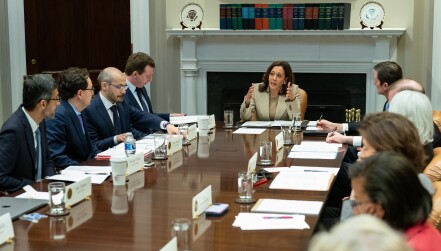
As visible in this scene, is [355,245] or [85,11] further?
[85,11]

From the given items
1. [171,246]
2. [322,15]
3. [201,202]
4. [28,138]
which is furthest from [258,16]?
[171,246]

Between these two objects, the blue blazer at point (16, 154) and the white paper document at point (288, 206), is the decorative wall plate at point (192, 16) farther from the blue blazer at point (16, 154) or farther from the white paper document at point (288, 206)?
the white paper document at point (288, 206)

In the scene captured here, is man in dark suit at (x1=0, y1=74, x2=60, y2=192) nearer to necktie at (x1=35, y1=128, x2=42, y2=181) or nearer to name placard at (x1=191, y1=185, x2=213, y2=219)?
necktie at (x1=35, y1=128, x2=42, y2=181)

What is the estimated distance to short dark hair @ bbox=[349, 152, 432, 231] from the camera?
179cm

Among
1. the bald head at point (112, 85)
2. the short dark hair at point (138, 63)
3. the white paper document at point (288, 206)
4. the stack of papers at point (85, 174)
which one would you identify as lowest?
Result: the white paper document at point (288, 206)

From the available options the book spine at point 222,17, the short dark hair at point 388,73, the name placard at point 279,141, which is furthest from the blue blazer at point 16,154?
the book spine at point 222,17

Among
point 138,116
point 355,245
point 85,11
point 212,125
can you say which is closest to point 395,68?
point 212,125

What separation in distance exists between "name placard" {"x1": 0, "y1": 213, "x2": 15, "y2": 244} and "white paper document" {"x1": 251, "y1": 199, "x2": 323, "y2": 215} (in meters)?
0.92

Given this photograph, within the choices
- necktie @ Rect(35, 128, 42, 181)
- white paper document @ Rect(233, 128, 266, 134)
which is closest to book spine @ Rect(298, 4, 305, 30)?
white paper document @ Rect(233, 128, 266, 134)

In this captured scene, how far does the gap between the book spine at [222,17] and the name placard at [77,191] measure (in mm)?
4907

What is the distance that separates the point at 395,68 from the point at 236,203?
2798 millimetres

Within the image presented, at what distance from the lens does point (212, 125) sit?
5.13 meters

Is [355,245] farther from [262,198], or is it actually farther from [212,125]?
[212,125]

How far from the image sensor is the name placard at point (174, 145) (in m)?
3.94
